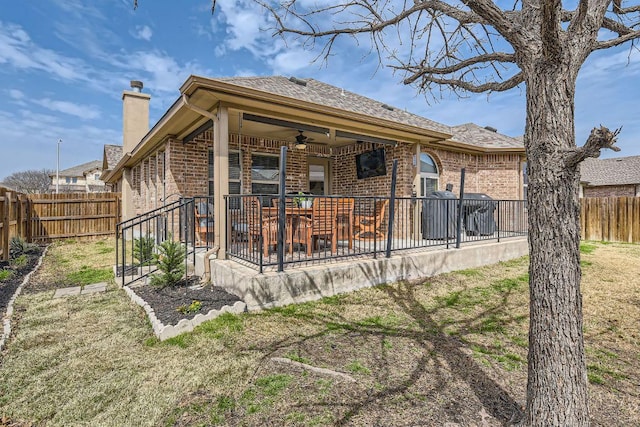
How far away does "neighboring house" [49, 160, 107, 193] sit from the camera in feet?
132

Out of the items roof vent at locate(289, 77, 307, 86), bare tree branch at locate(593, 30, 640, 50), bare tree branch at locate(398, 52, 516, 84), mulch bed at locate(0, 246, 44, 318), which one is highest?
roof vent at locate(289, 77, 307, 86)

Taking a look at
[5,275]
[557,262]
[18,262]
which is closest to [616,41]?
[557,262]

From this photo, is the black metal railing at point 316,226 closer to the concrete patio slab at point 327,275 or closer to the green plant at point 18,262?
the concrete patio slab at point 327,275

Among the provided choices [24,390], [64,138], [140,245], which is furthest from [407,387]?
[64,138]

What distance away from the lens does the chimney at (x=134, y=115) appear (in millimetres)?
11664

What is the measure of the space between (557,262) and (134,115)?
527 inches

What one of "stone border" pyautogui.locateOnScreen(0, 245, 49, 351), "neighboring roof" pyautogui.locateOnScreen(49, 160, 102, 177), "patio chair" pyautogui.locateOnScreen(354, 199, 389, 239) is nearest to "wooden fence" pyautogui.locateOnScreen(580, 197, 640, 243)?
"patio chair" pyautogui.locateOnScreen(354, 199, 389, 239)

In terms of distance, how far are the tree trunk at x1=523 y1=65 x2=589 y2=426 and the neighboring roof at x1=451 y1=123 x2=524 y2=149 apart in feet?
30.9

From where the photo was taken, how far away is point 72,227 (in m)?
11.6

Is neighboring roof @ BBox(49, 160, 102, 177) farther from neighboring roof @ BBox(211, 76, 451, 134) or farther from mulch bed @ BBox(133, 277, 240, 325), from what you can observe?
mulch bed @ BBox(133, 277, 240, 325)

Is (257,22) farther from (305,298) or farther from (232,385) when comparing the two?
(232,385)

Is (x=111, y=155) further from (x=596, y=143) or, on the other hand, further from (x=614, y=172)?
(x=614, y=172)

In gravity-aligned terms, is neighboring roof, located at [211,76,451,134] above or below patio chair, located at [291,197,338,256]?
above

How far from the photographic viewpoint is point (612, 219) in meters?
11.6
